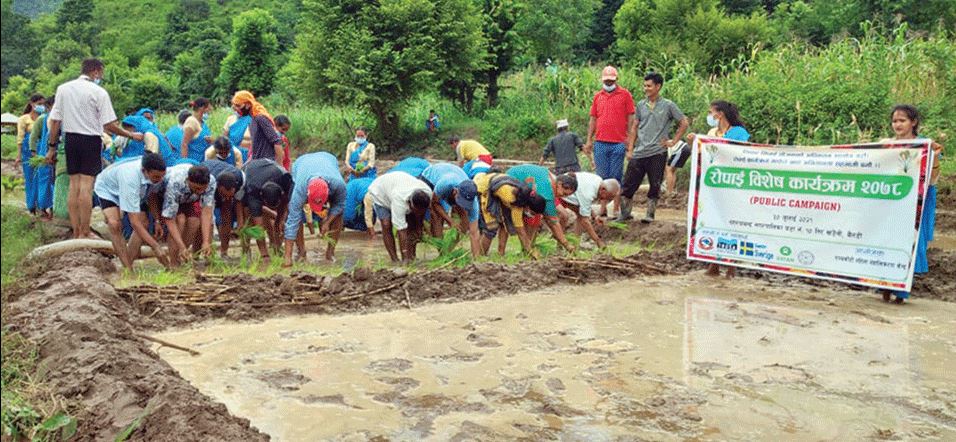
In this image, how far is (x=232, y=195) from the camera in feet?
26.7

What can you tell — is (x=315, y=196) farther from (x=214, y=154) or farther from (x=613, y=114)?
(x=613, y=114)

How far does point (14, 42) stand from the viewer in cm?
178

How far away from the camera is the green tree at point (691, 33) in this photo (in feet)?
84.3

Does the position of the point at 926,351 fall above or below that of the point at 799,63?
below

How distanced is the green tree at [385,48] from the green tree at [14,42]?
17617mm

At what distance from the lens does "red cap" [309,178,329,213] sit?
8023 mm

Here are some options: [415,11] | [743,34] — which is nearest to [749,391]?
[415,11]

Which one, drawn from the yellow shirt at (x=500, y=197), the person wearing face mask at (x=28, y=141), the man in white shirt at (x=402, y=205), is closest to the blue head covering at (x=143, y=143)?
the man in white shirt at (x=402, y=205)

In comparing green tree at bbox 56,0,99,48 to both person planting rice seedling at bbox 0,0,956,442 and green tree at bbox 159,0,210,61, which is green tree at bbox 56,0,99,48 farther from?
person planting rice seedling at bbox 0,0,956,442

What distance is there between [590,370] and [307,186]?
4084 mm

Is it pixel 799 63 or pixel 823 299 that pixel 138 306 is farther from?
pixel 799 63

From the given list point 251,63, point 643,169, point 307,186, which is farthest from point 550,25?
point 307,186

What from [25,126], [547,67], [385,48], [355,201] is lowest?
[355,201]

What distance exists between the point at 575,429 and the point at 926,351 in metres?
2.86
